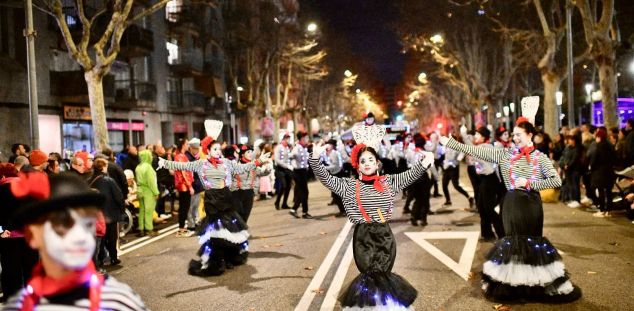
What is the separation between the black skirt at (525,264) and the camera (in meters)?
6.75

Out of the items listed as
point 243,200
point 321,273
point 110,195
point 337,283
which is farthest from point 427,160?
point 243,200

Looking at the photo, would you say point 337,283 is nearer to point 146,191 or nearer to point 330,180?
point 330,180

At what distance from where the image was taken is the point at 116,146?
32250 millimetres

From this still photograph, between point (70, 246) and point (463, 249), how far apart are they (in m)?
8.15

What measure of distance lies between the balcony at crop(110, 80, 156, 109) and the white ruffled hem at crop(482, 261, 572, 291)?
2643 centimetres

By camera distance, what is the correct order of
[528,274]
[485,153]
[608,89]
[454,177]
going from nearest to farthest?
[528,274] < [485,153] < [454,177] < [608,89]

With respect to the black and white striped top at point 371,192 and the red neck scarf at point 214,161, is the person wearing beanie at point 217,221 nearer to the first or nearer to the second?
the red neck scarf at point 214,161

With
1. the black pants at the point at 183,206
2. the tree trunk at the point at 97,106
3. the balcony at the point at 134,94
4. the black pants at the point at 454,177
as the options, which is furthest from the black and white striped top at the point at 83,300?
the balcony at the point at 134,94

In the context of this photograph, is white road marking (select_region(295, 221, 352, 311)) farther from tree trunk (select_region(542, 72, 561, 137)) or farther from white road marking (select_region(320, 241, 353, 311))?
tree trunk (select_region(542, 72, 561, 137))

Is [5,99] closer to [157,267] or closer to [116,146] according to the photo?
[116,146]

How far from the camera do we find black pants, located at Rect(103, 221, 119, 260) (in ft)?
32.3

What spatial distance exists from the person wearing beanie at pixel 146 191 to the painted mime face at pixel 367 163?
26.7 feet

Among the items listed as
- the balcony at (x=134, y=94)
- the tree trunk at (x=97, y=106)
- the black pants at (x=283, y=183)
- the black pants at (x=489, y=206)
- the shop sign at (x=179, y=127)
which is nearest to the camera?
the black pants at (x=489, y=206)

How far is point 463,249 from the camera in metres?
10.1
